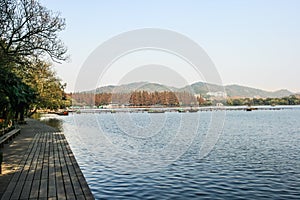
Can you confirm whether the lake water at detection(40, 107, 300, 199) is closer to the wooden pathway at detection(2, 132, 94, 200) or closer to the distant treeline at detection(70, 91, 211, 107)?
the wooden pathway at detection(2, 132, 94, 200)

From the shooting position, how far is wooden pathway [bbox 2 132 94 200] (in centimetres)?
696

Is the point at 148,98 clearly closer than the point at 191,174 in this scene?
No

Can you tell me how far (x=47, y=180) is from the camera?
835 cm

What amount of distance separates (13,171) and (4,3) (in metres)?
12.8

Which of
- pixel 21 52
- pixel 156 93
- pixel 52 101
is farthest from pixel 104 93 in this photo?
pixel 21 52

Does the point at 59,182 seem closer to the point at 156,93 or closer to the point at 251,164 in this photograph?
the point at 251,164

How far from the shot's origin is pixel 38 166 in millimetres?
10367

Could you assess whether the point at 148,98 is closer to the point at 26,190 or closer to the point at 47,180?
the point at 47,180

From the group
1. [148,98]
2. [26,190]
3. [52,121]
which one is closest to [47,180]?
[26,190]

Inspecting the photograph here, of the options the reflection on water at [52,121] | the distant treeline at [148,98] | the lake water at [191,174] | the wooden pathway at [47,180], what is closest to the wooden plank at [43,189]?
the wooden pathway at [47,180]

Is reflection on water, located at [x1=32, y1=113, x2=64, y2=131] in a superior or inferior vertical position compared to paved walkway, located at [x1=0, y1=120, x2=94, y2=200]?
inferior

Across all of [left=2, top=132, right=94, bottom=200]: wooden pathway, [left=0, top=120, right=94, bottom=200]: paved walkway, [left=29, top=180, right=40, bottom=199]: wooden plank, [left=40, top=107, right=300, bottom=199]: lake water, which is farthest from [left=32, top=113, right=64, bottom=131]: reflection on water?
[left=29, top=180, right=40, bottom=199]: wooden plank

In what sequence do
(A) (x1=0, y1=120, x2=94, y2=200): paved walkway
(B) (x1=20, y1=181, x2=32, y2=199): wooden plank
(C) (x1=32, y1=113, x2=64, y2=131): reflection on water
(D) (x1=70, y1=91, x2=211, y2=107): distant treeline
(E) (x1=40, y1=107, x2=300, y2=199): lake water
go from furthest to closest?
(D) (x1=70, y1=91, x2=211, y2=107): distant treeline
(C) (x1=32, y1=113, x2=64, y2=131): reflection on water
(E) (x1=40, y1=107, x2=300, y2=199): lake water
(A) (x1=0, y1=120, x2=94, y2=200): paved walkway
(B) (x1=20, y1=181, x2=32, y2=199): wooden plank

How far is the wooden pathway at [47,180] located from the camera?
6957 mm
